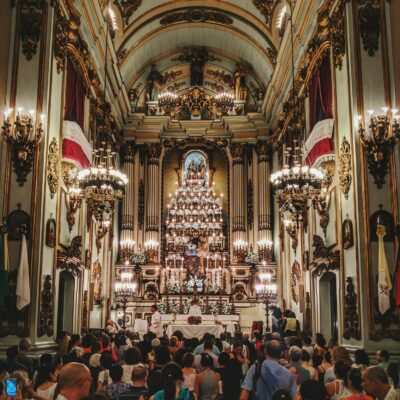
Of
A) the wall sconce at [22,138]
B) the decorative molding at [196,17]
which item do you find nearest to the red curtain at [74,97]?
the wall sconce at [22,138]

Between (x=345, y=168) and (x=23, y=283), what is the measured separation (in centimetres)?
695

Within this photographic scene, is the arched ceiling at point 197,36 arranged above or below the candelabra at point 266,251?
above

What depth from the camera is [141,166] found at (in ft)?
83.4

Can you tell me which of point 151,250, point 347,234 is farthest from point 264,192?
point 347,234

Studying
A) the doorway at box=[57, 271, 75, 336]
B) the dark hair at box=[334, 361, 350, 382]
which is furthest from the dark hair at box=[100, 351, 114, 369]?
the doorway at box=[57, 271, 75, 336]

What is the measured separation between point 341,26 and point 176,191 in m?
12.8

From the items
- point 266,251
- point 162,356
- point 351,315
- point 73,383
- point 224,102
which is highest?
point 224,102

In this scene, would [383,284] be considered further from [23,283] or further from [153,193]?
[153,193]

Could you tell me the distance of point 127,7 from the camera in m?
21.3

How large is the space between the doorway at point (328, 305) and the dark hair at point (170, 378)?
999cm

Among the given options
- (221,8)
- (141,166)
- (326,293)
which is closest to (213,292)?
(141,166)

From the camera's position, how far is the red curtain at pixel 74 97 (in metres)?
15.0

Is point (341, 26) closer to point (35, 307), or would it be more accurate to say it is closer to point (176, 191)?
point (35, 307)

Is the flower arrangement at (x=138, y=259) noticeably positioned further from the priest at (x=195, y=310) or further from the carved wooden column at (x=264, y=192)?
the carved wooden column at (x=264, y=192)
